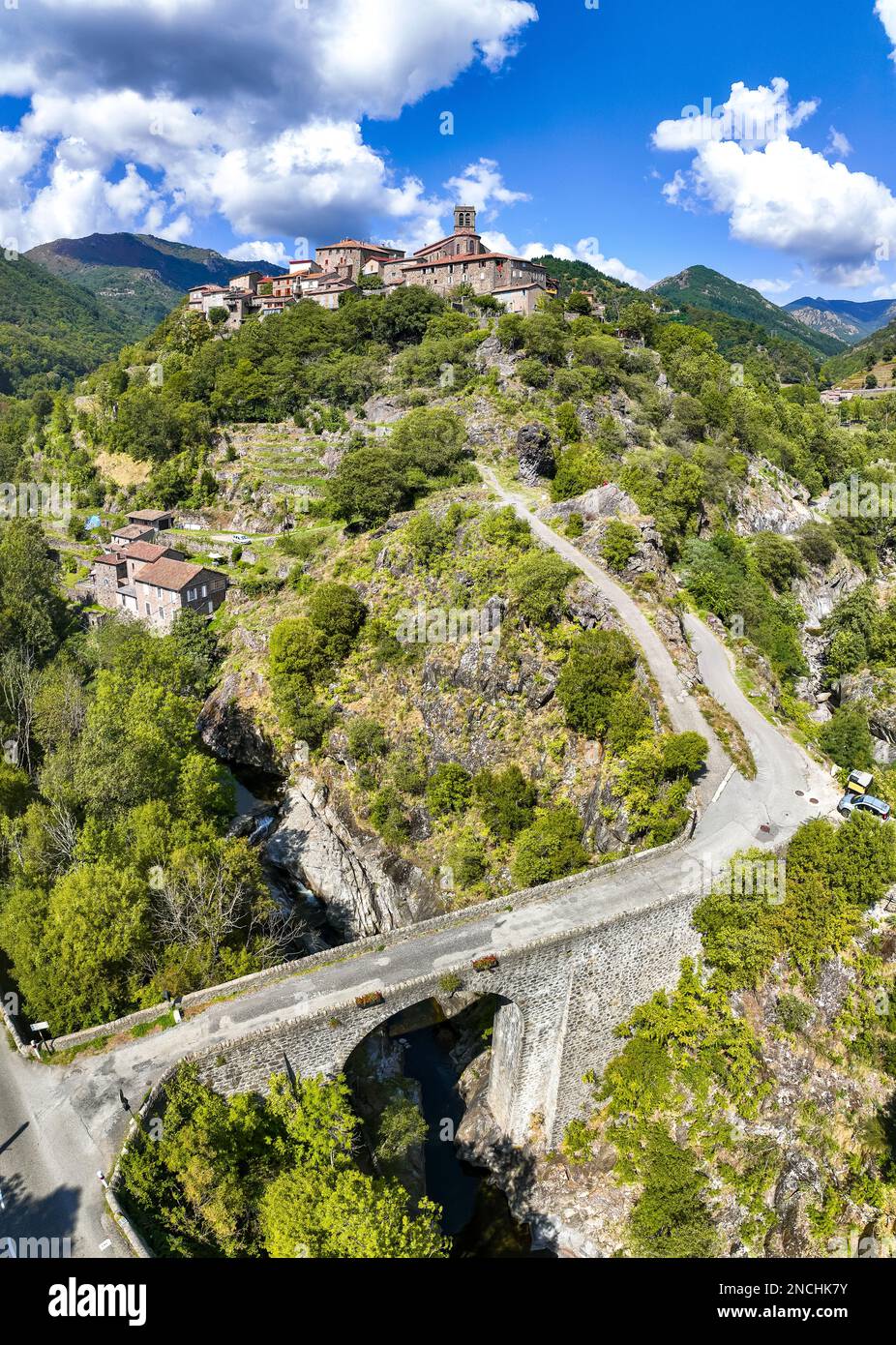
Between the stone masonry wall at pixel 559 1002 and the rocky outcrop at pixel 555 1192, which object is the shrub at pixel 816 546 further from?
the rocky outcrop at pixel 555 1192

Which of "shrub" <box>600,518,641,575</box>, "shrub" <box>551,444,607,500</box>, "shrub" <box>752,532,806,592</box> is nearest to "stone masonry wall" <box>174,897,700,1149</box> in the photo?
"shrub" <box>600,518,641,575</box>

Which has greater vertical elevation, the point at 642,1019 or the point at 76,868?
the point at 76,868

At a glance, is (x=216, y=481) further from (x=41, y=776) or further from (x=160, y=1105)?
(x=160, y=1105)

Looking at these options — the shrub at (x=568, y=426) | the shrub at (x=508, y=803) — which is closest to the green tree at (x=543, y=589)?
the shrub at (x=508, y=803)

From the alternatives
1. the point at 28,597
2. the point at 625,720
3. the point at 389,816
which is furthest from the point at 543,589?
the point at 28,597

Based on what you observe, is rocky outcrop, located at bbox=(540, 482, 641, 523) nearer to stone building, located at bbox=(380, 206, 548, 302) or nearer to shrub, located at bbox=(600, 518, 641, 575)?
shrub, located at bbox=(600, 518, 641, 575)

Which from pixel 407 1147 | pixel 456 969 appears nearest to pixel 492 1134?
pixel 407 1147

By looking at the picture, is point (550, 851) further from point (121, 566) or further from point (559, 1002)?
point (121, 566)
